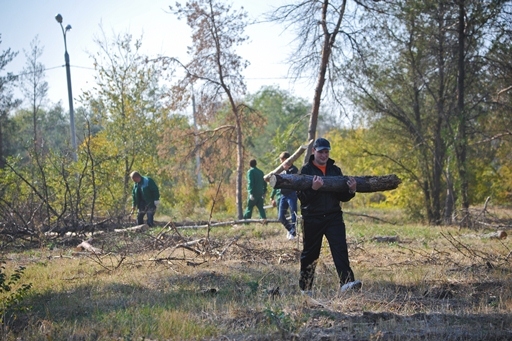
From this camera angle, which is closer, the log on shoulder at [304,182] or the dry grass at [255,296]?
the dry grass at [255,296]

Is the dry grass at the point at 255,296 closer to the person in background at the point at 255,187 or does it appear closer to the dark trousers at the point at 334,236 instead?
the dark trousers at the point at 334,236

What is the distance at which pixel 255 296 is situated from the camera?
24.9 ft

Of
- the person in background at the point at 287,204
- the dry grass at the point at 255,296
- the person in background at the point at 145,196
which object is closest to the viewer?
the dry grass at the point at 255,296

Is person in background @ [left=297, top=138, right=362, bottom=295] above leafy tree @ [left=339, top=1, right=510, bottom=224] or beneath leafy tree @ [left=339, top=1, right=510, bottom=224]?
beneath

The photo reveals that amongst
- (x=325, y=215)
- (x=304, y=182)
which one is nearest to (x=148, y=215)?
(x=325, y=215)

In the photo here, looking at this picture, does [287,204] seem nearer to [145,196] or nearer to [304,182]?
[145,196]

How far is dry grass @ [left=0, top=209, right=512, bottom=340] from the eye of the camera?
580 centimetres

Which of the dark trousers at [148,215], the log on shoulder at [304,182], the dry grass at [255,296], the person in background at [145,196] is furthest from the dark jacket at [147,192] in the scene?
the log on shoulder at [304,182]

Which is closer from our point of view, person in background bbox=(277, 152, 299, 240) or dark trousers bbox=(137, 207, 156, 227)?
person in background bbox=(277, 152, 299, 240)

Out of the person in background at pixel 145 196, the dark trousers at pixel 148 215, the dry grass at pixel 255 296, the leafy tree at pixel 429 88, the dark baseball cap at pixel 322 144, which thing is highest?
the leafy tree at pixel 429 88

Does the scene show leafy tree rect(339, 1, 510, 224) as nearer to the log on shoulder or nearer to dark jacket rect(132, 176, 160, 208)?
dark jacket rect(132, 176, 160, 208)

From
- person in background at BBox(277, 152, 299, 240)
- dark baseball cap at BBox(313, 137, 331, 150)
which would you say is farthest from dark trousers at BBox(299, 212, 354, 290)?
person in background at BBox(277, 152, 299, 240)

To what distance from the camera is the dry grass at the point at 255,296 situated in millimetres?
5801

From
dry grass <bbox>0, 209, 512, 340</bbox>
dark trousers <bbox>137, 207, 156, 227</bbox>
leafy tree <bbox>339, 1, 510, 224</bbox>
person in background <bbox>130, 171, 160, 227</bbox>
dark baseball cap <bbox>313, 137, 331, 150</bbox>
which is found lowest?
dry grass <bbox>0, 209, 512, 340</bbox>
